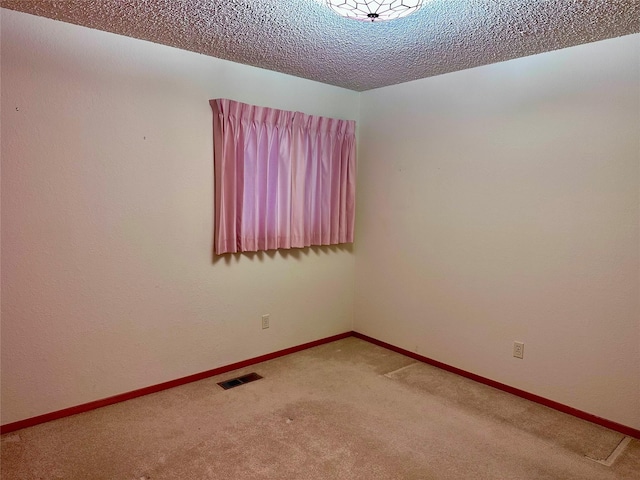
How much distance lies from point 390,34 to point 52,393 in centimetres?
292

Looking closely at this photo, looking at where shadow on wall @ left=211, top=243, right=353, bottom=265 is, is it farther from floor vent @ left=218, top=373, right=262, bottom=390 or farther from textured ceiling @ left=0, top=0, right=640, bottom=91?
textured ceiling @ left=0, top=0, right=640, bottom=91

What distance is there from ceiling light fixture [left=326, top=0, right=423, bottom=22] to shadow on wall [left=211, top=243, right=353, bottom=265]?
1927mm

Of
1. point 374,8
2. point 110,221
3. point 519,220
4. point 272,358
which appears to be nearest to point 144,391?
point 272,358

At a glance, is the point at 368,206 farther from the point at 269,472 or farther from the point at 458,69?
the point at 269,472

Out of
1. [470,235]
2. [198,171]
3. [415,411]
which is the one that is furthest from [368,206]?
[415,411]

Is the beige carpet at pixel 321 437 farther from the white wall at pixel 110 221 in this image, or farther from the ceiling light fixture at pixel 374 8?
the ceiling light fixture at pixel 374 8

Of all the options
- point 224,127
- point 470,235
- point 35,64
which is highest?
point 35,64

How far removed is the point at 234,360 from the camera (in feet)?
11.4

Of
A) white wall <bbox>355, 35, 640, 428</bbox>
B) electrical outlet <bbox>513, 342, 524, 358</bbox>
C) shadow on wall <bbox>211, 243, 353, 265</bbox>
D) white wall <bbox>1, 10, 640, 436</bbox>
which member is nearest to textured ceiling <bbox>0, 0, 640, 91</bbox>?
white wall <bbox>1, 10, 640, 436</bbox>

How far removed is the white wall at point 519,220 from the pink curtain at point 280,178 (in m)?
0.32

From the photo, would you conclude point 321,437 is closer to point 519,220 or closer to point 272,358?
point 272,358

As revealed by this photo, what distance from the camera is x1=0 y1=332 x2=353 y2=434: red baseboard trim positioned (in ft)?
8.32

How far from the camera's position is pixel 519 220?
304cm

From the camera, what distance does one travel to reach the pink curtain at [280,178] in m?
3.22
